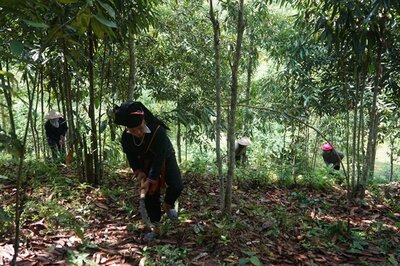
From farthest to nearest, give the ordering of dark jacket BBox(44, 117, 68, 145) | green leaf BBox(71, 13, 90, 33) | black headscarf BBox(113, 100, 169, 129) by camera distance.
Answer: dark jacket BBox(44, 117, 68, 145) → black headscarf BBox(113, 100, 169, 129) → green leaf BBox(71, 13, 90, 33)

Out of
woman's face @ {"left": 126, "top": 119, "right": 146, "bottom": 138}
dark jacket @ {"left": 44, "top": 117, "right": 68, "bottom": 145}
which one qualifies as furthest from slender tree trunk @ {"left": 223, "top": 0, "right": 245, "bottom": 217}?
dark jacket @ {"left": 44, "top": 117, "right": 68, "bottom": 145}

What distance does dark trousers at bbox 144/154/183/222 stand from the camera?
339 centimetres

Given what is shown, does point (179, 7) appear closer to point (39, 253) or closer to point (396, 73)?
point (396, 73)

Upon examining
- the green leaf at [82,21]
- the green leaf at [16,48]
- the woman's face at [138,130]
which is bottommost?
the woman's face at [138,130]

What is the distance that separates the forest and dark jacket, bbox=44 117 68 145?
0.10ft

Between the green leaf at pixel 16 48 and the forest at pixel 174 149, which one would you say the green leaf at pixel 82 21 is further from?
the green leaf at pixel 16 48

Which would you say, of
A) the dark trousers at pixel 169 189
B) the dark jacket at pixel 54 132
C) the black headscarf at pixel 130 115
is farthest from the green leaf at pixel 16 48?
the dark jacket at pixel 54 132

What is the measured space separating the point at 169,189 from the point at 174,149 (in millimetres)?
741

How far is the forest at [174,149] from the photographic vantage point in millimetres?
2822

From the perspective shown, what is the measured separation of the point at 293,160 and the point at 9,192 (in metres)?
4.17

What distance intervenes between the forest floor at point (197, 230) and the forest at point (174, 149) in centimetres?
2

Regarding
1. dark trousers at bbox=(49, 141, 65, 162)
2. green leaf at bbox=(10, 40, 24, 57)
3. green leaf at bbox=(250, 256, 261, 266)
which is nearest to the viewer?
green leaf at bbox=(10, 40, 24, 57)

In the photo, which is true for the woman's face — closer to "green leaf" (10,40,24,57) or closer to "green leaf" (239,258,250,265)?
"green leaf" (239,258,250,265)

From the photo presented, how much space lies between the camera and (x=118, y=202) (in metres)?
4.18
